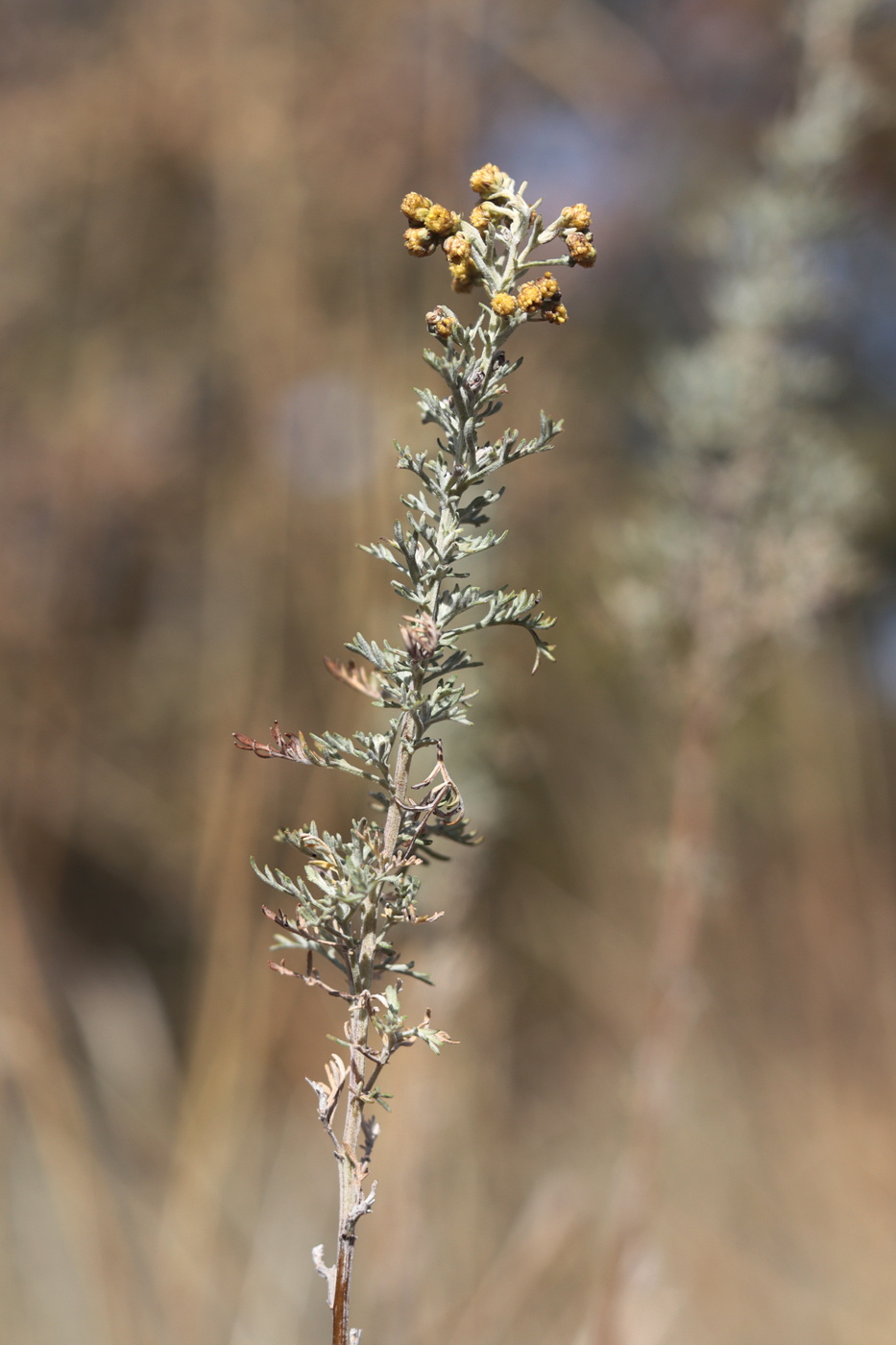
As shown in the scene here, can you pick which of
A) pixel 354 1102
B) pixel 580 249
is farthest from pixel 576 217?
pixel 354 1102

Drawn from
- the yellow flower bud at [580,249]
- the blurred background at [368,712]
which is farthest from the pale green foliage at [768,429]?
the yellow flower bud at [580,249]

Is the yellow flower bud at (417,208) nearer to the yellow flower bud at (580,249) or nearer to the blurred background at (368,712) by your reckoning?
the yellow flower bud at (580,249)

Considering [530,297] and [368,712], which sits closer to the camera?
[530,297]

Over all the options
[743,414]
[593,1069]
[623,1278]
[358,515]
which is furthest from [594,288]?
[623,1278]

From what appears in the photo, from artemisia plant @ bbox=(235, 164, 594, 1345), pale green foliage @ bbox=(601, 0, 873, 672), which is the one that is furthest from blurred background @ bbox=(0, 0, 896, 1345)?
artemisia plant @ bbox=(235, 164, 594, 1345)

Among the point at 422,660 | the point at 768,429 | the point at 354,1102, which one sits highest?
the point at 768,429

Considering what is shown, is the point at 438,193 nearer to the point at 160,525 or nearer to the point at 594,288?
the point at 160,525

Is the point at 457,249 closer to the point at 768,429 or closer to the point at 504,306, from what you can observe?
the point at 504,306

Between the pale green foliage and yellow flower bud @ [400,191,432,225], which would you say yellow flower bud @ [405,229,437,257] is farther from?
the pale green foliage
